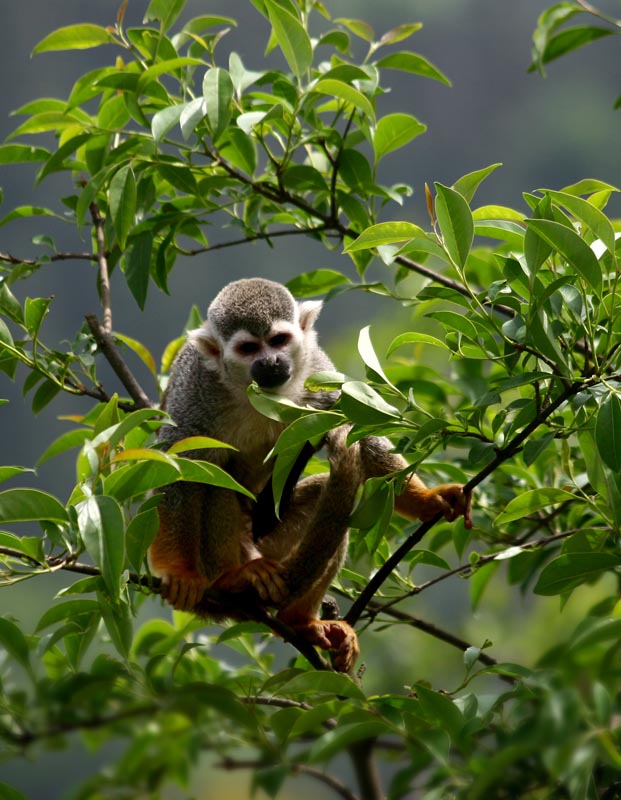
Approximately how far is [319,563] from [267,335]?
805 mm

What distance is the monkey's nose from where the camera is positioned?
2.63m

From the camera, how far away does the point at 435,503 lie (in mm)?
2330

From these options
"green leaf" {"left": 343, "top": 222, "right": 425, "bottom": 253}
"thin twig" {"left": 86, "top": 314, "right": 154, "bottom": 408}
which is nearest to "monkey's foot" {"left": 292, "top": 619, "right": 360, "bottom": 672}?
"thin twig" {"left": 86, "top": 314, "right": 154, "bottom": 408}

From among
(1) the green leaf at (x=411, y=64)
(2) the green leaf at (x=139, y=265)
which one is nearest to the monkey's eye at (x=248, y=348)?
(2) the green leaf at (x=139, y=265)

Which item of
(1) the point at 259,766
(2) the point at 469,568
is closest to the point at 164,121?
(2) the point at 469,568

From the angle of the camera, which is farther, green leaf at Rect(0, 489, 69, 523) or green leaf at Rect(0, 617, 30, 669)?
green leaf at Rect(0, 489, 69, 523)

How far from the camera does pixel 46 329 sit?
13625mm

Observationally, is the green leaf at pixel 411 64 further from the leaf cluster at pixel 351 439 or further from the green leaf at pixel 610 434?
the green leaf at pixel 610 434

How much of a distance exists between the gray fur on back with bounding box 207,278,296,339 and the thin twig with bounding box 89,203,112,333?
1.11 feet

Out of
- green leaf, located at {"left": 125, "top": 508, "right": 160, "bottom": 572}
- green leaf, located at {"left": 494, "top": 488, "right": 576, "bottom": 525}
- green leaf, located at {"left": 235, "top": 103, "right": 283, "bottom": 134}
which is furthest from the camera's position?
green leaf, located at {"left": 235, "top": 103, "right": 283, "bottom": 134}

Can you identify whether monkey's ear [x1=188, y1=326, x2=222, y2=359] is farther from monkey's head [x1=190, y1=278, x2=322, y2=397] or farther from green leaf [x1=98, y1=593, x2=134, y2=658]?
green leaf [x1=98, y1=593, x2=134, y2=658]

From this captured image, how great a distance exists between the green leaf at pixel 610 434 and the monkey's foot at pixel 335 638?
0.92 meters

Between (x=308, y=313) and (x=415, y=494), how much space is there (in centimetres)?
79

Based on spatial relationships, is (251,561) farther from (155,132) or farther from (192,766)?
(192,766)
